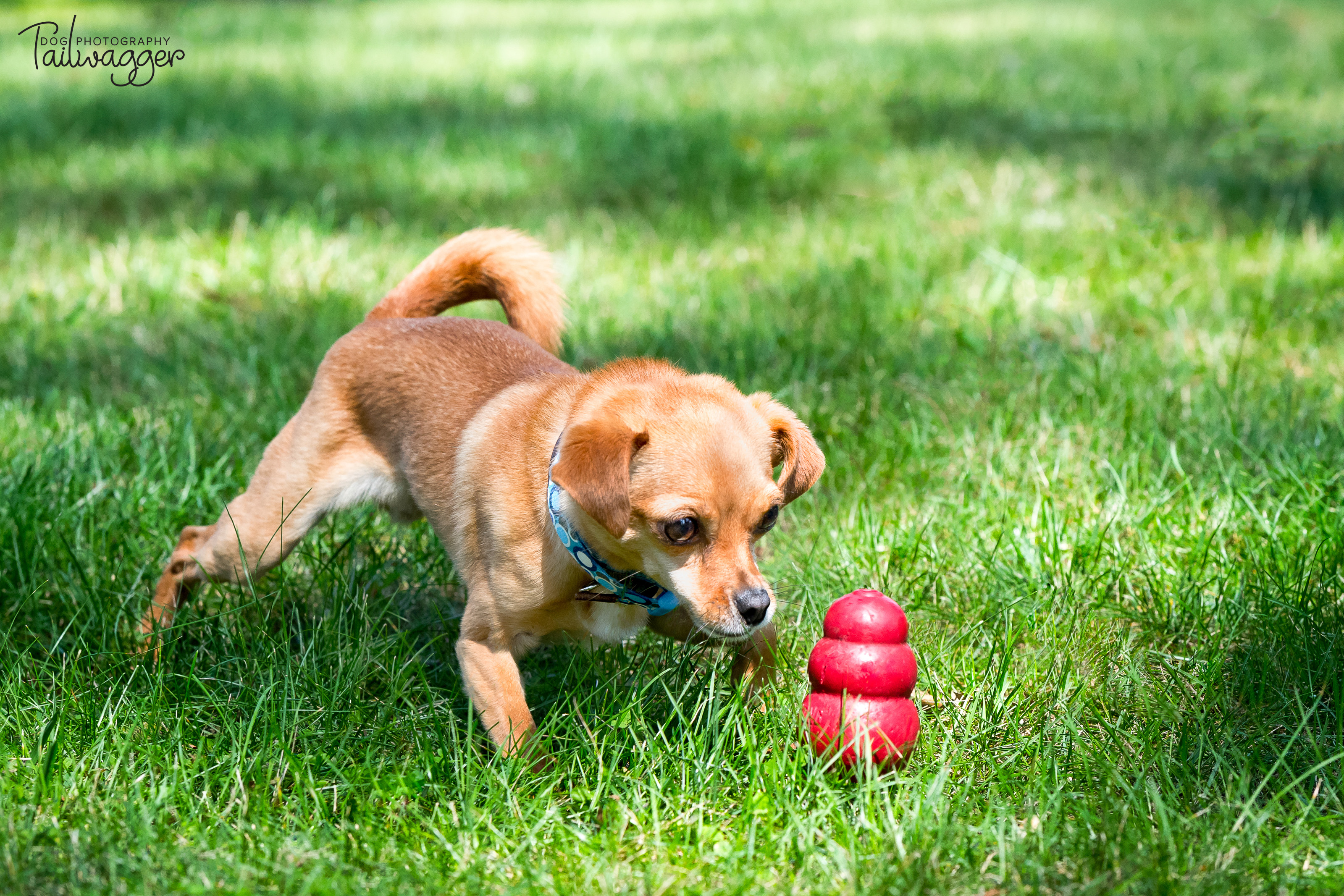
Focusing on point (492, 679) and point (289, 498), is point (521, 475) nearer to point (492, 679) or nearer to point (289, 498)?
point (492, 679)

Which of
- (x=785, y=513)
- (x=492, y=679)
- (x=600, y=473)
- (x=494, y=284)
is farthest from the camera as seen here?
(x=785, y=513)

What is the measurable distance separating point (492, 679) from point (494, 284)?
4.05ft

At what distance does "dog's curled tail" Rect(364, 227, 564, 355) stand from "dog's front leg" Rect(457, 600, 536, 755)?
39.7 inches

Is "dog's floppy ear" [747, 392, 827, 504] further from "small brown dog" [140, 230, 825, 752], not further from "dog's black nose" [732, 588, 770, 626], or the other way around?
"dog's black nose" [732, 588, 770, 626]

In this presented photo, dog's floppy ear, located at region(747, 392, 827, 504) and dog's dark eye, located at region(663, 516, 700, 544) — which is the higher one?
dog's floppy ear, located at region(747, 392, 827, 504)

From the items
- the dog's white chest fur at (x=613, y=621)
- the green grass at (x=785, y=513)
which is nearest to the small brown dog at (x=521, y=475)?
the dog's white chest fur at (x=613, y=621)

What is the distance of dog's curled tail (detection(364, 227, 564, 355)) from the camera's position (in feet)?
10.9

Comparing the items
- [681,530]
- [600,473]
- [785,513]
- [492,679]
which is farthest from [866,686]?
[785,513]

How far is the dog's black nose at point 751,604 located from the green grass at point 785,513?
283 mm

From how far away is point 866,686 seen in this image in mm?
2432

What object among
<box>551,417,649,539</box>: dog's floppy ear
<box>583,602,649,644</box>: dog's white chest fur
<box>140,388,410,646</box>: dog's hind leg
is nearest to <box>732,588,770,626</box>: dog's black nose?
<box>551,417,649,539</box>: dog's floppy ear

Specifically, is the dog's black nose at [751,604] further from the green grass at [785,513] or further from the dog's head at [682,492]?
the green grass at [785,513]

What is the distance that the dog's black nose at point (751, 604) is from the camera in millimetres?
2342

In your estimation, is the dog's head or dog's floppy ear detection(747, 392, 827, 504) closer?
the dog's head
